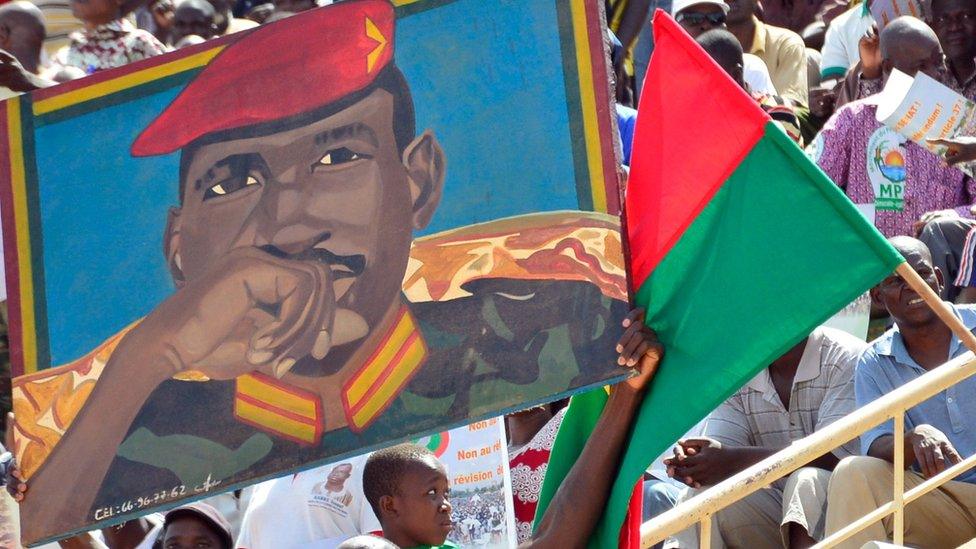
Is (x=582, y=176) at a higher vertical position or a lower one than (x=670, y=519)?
higher

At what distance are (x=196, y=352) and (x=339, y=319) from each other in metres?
0.43

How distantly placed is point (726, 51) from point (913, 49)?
3.30ft

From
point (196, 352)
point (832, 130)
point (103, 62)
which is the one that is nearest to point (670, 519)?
point (196, 352)

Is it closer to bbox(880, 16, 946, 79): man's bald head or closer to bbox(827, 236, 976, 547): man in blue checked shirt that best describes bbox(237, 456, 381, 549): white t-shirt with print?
bbox(827, 236, 976, 547): man in blue checked shirt

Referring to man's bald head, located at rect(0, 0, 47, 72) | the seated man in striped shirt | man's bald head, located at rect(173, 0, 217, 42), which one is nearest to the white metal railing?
the seated man in striped shirt

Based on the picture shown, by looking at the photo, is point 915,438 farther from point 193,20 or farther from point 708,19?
point 193,20

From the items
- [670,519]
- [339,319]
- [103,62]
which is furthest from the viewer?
[103,62]

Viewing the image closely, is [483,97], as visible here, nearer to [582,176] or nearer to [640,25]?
[582,176]

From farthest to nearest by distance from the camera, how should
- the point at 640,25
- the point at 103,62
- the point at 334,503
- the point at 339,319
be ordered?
the point at 640,25 → the point at 103,62 → the point at 334,503 → the point at 339,319

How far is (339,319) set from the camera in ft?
14.4

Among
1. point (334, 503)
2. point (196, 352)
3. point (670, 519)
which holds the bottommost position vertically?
point (334, 503)

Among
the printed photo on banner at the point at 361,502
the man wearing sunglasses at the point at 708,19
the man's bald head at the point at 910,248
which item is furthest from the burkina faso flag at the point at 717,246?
the man wearing sunglasses at the point at 708,19

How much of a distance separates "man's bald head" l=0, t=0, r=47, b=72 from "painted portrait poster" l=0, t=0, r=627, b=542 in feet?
14.1
